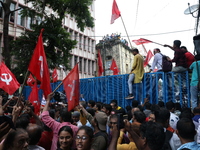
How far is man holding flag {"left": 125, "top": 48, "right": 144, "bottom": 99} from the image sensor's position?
8891mm

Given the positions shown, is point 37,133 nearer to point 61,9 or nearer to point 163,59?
point 163,59

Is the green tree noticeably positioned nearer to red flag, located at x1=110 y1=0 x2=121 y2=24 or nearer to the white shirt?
red flag, located at x1=110 y1=0 x2=121 y2=24

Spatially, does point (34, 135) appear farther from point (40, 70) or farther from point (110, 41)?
point (110, 41)

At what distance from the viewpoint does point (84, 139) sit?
2.88m

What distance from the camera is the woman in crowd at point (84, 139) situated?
9.37ft

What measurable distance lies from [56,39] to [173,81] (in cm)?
885

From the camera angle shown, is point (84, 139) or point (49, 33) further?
point (49, 33)

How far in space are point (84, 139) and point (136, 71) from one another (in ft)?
21.8

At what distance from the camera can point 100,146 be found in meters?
2.88

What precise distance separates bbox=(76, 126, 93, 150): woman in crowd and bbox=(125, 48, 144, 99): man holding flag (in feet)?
20.3

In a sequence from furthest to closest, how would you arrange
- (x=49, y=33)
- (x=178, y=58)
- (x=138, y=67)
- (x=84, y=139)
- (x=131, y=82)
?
(x=49, y=33) < (x=131, y=82) < (x=138, y=67) < (x=178, y=58) < (x=84, y=139)

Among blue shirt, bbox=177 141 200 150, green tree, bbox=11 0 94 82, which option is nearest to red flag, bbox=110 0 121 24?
green tree, bbox=11 0 94 82

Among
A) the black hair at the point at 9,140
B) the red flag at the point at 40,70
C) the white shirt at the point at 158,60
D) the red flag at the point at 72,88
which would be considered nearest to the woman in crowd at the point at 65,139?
the black hair at the point at 9,140

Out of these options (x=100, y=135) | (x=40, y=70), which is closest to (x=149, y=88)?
(x=40, y=70)
